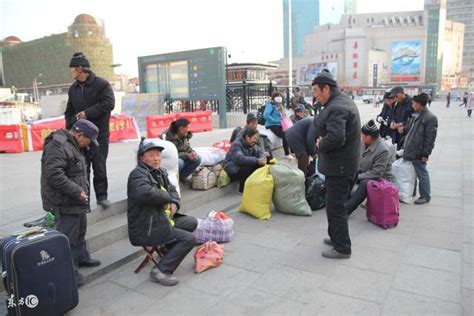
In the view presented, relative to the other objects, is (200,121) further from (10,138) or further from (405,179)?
(405,179)

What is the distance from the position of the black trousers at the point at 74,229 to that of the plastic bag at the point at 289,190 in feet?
8.59

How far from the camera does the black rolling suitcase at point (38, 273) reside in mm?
2619

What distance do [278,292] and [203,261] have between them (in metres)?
0.85

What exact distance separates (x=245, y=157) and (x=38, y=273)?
11.8 ft

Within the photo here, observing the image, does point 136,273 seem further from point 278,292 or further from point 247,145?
point 247,145

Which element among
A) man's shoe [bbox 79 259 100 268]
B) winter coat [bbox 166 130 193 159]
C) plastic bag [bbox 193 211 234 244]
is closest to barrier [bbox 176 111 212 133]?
winter coat [bbox 166 130 193 159]

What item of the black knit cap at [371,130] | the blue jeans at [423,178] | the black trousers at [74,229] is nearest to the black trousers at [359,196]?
the black knit cap at [371,130]

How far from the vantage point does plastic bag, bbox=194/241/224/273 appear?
375 centimetres

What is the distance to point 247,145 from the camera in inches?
238

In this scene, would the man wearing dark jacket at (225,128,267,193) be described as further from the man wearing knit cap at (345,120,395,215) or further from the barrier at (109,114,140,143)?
the barrier at (109,114,140,143)

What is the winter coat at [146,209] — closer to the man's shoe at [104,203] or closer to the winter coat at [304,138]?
the man's shoe at [104,203]

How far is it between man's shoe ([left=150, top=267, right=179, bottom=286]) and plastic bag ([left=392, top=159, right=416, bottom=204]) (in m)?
3.90

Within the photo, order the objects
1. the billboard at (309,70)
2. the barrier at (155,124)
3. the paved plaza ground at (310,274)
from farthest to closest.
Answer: the billboard at (309,70)
the barrier at (155,124)
the paved plaza ground at (310,274)

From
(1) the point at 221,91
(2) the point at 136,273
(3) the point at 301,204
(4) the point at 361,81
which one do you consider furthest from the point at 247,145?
(4) the point at 361,81
